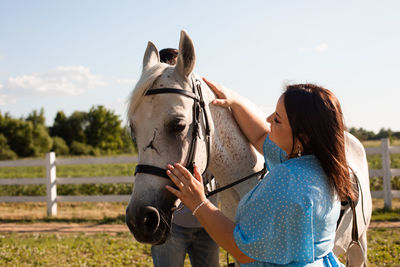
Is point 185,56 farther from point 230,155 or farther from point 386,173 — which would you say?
point 386,173

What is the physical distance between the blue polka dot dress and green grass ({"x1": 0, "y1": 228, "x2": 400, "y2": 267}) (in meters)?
4.14

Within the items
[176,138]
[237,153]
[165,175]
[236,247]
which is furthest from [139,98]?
[236,247]

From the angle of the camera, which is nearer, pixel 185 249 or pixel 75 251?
pixel 185 249

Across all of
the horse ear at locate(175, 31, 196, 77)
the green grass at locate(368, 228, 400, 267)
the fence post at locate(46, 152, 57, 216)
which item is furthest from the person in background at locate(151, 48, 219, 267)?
the fence post at locate(46, 152, 57, 216)

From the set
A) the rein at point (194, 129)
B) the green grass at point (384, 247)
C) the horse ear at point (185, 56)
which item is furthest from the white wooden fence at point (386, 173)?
the horse ear at point (185, 56)

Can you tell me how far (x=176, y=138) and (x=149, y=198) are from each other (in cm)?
34

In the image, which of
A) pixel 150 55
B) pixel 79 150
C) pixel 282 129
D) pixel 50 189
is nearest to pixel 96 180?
pixel 50 189

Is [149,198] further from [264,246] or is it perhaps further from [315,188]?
[315,188]

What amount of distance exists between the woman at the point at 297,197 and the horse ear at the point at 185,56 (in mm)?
748

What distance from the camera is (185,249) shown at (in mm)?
2590

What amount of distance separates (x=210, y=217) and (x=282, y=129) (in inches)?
17.5

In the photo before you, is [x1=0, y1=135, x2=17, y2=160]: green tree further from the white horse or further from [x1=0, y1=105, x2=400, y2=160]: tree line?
the white horse

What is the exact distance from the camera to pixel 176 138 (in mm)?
1871

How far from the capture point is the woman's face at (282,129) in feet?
4.54
